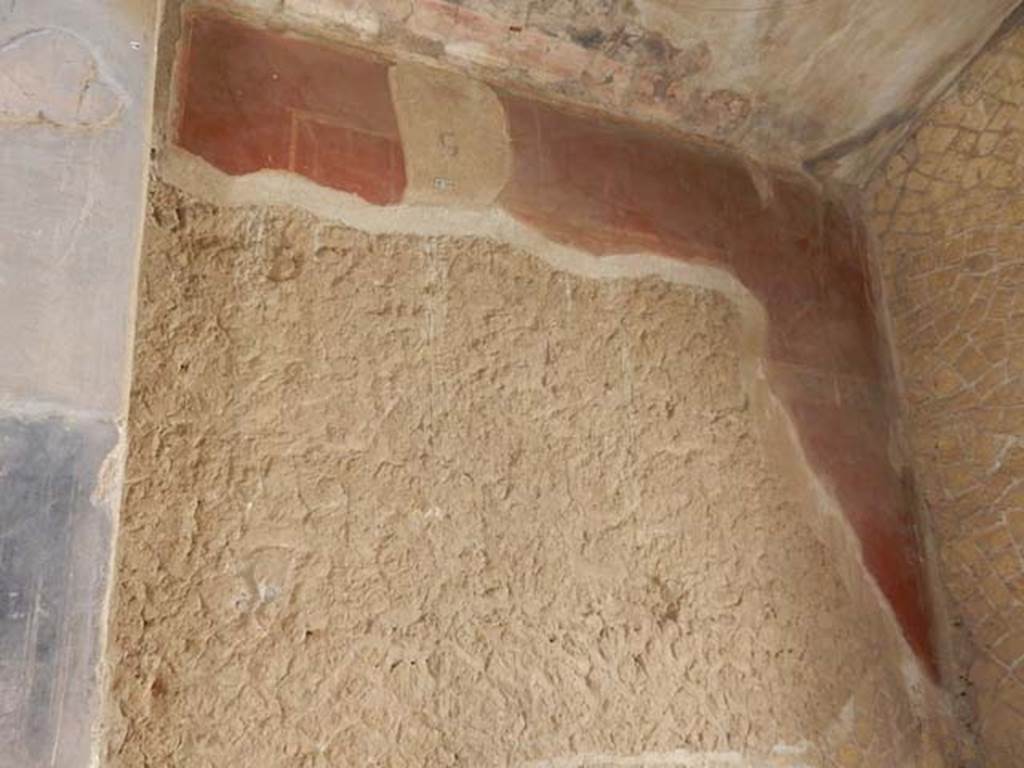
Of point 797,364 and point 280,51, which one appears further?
point 797,364

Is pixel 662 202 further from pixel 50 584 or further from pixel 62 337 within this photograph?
pixel 50 584

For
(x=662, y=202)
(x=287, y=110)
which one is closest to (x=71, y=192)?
(x=287, y=110)

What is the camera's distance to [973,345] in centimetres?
243

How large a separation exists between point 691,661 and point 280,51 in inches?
57.4

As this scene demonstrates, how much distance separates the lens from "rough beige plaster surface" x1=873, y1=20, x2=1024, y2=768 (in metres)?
2.26

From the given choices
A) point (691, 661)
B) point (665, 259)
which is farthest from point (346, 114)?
point (691, 661)

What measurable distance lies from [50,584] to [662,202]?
63.7 inches

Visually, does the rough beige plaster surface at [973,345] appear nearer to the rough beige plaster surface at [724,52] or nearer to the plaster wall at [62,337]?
the rough beige plaster surface at [724,52]

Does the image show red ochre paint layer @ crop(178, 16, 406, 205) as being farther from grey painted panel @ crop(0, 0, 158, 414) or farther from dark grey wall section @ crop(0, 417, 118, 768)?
dark grey wall section @ crop(0, 417, 118, 768)

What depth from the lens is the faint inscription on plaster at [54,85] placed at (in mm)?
1436

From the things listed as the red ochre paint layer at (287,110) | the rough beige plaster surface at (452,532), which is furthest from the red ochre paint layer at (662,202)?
the rough beige plaster surface at (452,532)

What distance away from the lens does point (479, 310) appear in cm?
202

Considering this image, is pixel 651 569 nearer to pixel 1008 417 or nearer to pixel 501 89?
pixel 1008 417

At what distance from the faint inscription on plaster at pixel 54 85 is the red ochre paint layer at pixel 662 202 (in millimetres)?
340
